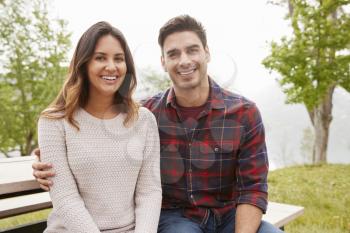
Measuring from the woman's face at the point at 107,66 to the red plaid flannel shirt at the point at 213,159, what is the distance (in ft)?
1.66

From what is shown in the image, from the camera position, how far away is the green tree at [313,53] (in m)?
9.39

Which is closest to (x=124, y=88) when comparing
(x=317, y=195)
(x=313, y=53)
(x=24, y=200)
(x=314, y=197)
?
(x=24, y=200)

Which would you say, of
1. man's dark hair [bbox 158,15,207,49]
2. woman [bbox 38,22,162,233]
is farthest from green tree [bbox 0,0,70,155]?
woman [bbox 38,22,162,233]

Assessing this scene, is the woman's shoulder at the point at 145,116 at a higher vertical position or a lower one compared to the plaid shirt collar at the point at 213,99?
lower

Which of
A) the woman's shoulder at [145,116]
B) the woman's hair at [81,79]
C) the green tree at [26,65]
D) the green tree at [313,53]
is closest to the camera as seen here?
the woman's hair at [81,79]

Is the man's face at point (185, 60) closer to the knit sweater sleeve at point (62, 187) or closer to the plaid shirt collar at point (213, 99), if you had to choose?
the plaid shirt collar at point (213, 99)

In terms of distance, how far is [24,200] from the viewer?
3004 millimetres

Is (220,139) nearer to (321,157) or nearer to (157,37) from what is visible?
(157,37)

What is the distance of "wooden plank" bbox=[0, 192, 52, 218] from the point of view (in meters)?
2.63

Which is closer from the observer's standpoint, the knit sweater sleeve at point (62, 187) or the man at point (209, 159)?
the knit sweater sleeve at point (62, 187)

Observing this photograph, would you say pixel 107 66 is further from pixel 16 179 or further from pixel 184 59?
pixel 16 179

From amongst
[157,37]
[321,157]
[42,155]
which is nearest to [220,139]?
[157,37]

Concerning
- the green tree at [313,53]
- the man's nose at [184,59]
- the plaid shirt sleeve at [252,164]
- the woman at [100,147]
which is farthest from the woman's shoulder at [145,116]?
the green tree at [313,53]

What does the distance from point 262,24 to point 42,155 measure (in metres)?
16.1
